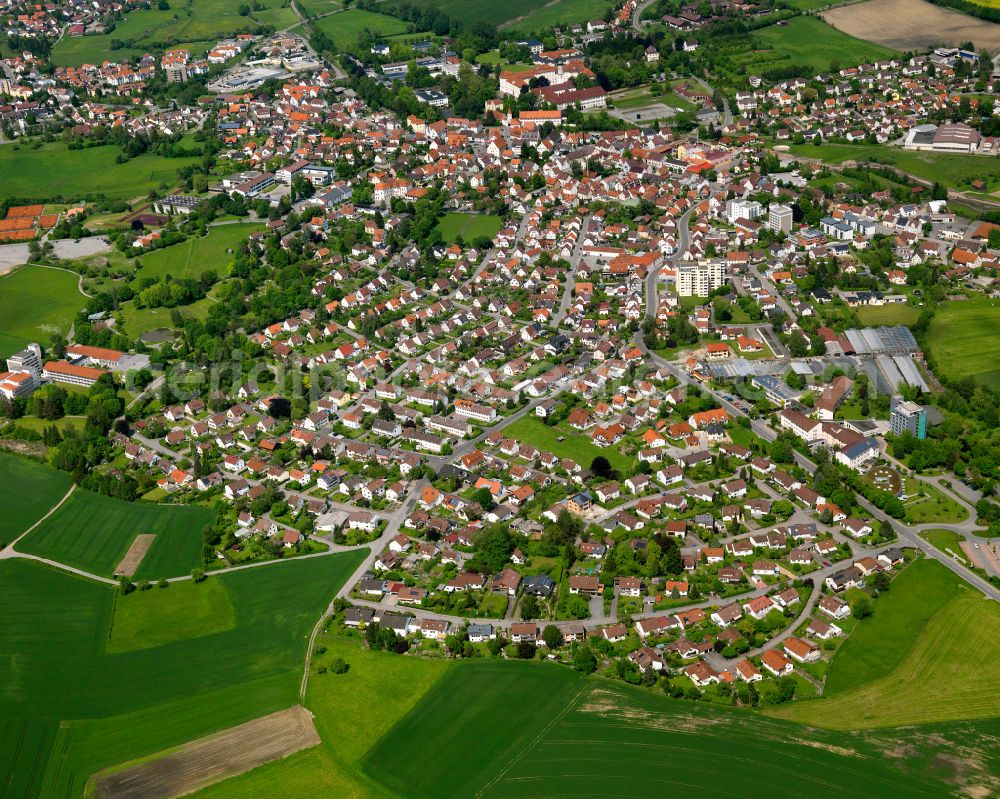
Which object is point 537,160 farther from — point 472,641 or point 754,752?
point 754,752

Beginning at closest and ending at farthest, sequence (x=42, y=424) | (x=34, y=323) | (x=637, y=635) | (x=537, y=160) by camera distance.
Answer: (x=637, y=635) → (x=42, y=424) → (x=34, y=323) → (x=537, y=160)

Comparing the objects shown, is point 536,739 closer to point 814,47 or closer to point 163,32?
point 814,47

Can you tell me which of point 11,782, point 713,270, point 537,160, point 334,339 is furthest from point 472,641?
point 537,160

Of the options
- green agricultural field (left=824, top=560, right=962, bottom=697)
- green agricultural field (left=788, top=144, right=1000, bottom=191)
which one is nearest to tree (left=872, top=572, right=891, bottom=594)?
green agricultural field (left=824, top=560, right=962, bottom=697)

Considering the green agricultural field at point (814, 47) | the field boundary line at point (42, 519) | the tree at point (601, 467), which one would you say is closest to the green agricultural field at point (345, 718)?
the tree at point (601, 467)

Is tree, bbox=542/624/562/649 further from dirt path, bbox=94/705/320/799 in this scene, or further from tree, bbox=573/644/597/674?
dirt path, bbox=94/705/320/799

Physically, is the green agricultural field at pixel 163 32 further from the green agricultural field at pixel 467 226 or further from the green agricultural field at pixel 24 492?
the green agricultural field at pixel 24 492

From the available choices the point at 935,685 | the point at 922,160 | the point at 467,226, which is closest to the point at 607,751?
the point at 935,685
